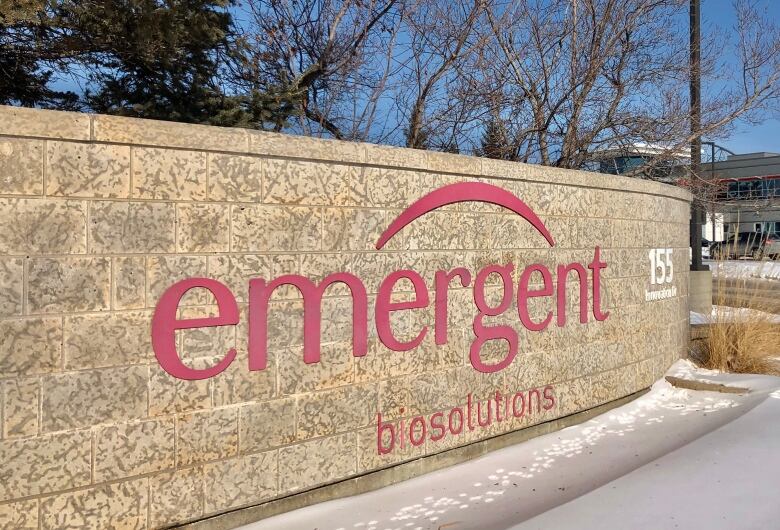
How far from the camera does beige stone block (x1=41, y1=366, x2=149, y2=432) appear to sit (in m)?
3.29

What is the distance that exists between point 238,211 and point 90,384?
1.21 metres

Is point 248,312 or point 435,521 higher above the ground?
point 248,312

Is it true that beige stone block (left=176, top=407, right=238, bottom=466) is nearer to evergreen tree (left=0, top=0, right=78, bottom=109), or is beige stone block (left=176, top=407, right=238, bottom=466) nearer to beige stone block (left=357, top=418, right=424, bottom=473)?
beige stone block (left=357, top=418, right=424, bottom=473)

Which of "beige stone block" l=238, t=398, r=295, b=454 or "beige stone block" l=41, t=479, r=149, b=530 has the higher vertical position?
"beige stone block" l=238, t=398, r=295, b=454

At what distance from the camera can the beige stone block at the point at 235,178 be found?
379 cm

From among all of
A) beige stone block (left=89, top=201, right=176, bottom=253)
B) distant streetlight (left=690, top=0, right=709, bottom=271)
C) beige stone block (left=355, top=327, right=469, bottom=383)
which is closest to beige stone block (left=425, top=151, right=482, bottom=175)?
beige stone block (left=355, top=327, right=469, bottom=383)

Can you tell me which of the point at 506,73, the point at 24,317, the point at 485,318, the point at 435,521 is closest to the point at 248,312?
the point at 24,317

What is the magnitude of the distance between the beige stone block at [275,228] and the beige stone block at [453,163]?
106cm

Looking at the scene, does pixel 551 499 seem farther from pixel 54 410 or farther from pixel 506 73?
pixel 506 73

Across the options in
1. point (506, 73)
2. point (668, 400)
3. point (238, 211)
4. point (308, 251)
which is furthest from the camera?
point (506, 73)

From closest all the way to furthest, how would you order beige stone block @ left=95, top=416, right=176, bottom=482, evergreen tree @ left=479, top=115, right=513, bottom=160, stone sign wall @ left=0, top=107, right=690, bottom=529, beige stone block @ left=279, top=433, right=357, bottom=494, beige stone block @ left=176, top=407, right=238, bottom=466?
stone sign wall @ left=0, top=107, right=690, bottom=529, beige stone block @ left=95, top=416, right=176, bottom=482, beige stone block @ left=176, top=407, right=238, bottom=466, beige stone block @ left=279, top=433, right=357, bottom=494, evergreen tree @ left=479, top=115, right=513, bottom=160

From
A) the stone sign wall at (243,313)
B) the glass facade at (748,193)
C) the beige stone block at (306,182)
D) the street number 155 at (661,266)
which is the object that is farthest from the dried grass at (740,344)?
the beige stone block at (306,182)

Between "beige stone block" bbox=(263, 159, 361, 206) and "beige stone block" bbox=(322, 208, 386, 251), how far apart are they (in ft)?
0.29

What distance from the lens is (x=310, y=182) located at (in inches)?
164
